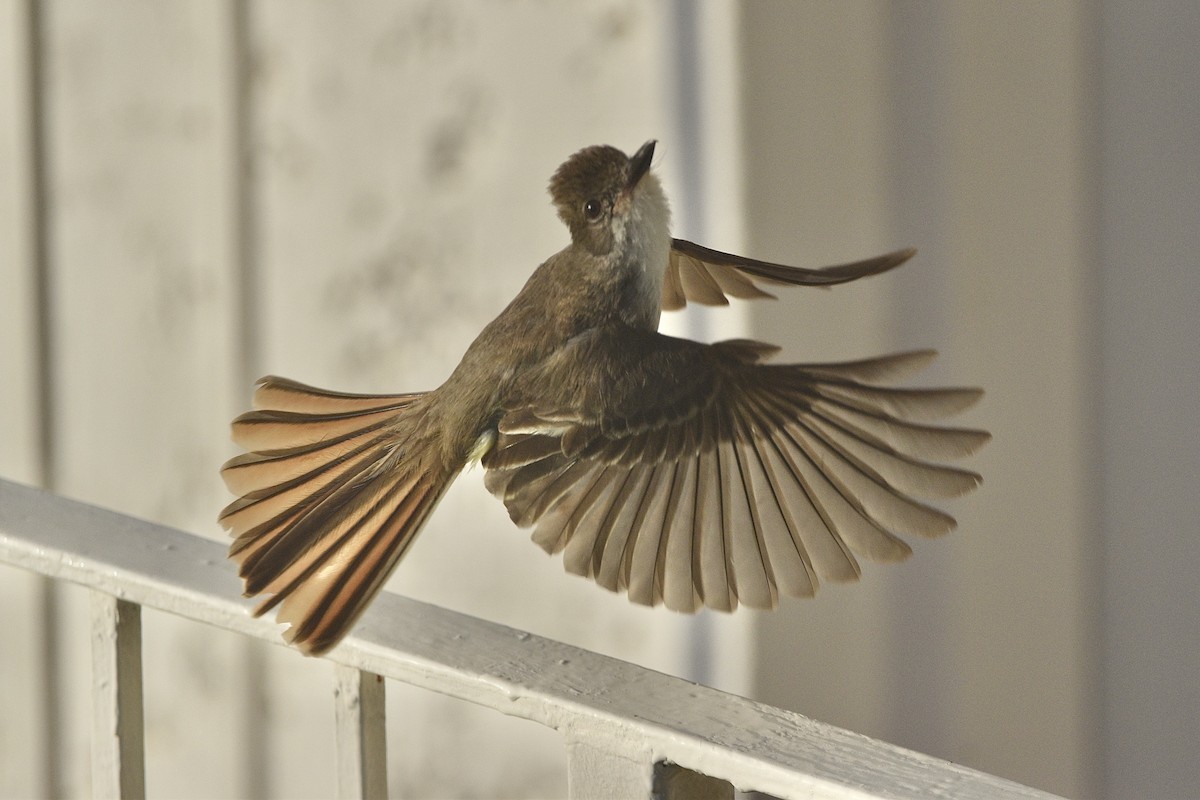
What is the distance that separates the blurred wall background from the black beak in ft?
2.10

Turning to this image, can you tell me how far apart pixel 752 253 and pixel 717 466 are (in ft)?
1.79

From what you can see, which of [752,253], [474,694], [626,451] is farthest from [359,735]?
[752,253]

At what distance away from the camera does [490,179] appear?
1527mm

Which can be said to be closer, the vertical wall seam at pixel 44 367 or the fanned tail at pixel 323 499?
the fanned tail at pixel 323 499

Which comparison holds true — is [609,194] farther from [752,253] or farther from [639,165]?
[752,253]

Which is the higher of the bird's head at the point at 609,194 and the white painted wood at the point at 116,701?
the bird's head at the point at 609,194

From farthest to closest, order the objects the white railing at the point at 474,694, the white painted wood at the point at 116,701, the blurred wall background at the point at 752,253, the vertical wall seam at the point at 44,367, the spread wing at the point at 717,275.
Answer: the vertical wall seam at the point at 44,367 < the blurred wall background at the point at 752,253 < the white painted wood at the point at 116,701 < the spread wing at the point at 717,275 < the white railing at the point at 474,694

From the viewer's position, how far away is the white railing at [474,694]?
0.58 meters

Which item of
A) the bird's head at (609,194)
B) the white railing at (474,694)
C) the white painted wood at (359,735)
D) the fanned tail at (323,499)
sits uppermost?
the bird's head at (609,194)

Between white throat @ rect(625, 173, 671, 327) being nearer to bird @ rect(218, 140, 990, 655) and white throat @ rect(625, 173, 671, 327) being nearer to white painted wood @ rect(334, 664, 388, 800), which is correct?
bird @ rect(218, 140, 990, 655)

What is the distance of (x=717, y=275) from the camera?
854mm

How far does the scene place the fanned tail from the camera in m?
0.61

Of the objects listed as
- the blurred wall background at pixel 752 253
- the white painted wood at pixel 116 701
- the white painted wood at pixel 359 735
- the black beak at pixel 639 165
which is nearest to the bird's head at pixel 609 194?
the black beak at pixel 639 165

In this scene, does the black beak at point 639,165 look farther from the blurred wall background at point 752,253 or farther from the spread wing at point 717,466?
the blurred wall background at point 752,253
